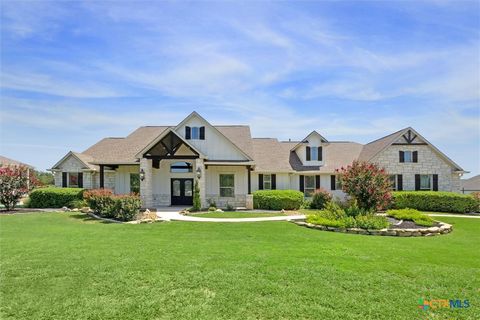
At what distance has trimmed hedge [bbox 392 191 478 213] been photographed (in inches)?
886

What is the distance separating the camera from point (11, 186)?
20.8 meters

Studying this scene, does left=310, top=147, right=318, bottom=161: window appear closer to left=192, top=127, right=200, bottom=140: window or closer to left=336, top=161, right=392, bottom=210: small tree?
left=192, top=127, right=200, bottom=140: window

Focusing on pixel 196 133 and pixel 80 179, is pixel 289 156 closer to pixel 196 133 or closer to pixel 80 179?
pixel 196 133

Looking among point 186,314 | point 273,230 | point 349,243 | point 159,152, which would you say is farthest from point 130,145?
point 186,314

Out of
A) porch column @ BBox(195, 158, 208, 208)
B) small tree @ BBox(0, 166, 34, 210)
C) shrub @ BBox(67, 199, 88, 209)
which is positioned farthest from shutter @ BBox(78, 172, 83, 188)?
porch column @ BBox(195, 158, 208, 208)

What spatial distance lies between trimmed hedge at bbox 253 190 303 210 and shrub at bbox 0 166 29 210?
1637 cm

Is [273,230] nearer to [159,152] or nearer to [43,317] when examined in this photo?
[43,317]

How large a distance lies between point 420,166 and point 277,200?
41.8 ft

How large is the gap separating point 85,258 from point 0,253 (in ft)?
9.00

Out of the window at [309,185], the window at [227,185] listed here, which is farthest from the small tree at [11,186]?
the window at [309,185]

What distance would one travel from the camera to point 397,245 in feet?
33.3

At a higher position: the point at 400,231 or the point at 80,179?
the point at 80,179

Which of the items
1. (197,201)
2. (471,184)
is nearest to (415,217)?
(197,201)

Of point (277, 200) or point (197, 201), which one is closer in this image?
point (197, 201)
